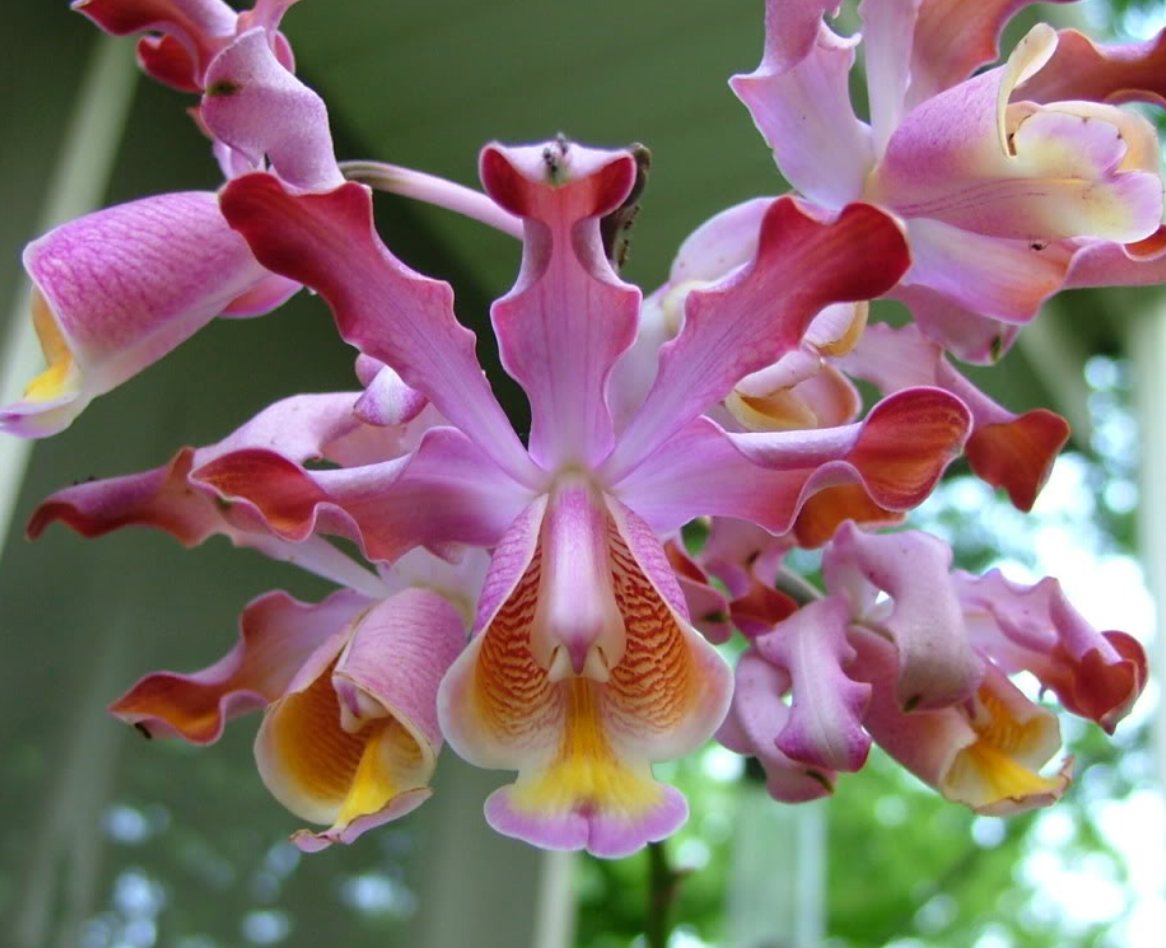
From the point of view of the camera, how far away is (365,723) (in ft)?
1.36

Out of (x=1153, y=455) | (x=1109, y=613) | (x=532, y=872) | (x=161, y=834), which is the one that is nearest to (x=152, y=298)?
(x=161, y=834)

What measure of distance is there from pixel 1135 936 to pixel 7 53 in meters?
4.84

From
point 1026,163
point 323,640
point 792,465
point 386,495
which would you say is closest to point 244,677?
point 323,640

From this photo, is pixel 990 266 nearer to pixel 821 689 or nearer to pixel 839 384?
pixel 839 384

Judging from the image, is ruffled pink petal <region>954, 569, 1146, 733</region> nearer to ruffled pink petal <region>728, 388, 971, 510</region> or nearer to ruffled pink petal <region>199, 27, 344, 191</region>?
ruffled pink petal <region>728, 388, 971, 510</region>

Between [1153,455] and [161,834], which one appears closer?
[161,834]

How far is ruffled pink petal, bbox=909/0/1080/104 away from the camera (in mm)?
480

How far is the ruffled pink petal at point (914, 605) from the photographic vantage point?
434 millimetres

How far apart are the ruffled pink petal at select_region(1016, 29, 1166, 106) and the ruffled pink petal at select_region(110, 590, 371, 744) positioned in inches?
13.7

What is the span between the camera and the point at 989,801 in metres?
0.46

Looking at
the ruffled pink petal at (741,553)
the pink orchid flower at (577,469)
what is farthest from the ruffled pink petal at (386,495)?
the ruffled pink petal at (741,553)

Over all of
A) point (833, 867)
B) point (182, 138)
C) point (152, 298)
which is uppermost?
point (152, 298)

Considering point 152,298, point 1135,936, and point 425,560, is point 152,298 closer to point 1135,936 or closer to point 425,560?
point 425,560

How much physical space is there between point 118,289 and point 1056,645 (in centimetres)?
38
